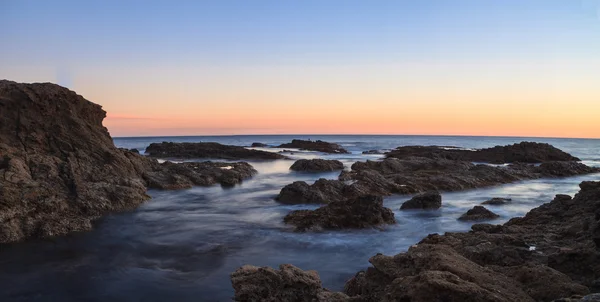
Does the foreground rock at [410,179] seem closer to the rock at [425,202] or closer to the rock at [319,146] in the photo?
the rock at [425,202]

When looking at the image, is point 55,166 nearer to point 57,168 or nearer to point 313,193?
point 57,168

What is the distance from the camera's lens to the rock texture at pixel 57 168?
10828mm

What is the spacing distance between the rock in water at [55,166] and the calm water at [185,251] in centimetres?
72

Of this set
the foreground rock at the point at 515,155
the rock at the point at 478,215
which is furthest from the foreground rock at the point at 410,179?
the foreground rock at the point at 515,155

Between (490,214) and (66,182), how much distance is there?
13.9 meters

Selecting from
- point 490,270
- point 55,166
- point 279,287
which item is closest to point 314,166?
point 55,166

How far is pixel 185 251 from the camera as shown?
10359 millimetres

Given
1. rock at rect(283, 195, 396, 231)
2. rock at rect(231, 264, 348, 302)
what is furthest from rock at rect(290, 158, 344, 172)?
rock at rect(231, 264, 348, 302)

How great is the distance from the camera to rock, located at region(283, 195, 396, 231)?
485 inches

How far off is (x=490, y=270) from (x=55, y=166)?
543 inches

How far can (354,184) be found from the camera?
18.3 metres

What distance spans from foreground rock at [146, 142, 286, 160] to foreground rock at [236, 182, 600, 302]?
36.2 metres

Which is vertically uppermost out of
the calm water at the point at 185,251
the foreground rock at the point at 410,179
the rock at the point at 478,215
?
the foreground rock at the point at 410,179

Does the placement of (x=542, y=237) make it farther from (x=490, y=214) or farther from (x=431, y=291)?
(x=490, y=214)
